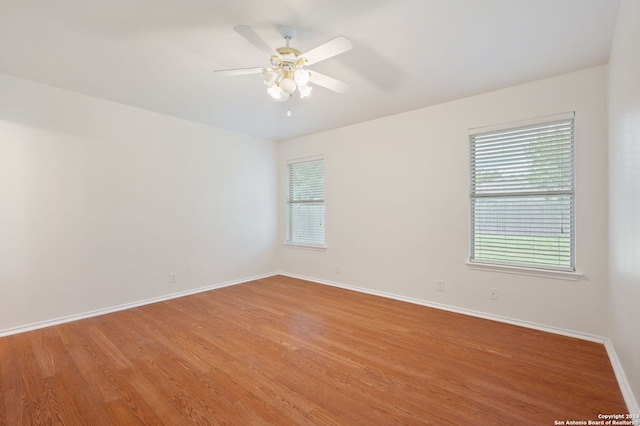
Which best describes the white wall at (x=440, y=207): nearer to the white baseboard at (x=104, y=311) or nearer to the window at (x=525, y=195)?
the window at (x=525, y=195)

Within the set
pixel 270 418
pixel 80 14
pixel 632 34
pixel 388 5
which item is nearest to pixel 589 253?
pixel 632 34

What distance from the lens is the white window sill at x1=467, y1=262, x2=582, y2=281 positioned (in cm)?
272

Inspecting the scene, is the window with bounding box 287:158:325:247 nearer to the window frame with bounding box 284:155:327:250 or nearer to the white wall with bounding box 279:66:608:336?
the window frame with bounding box 284:155:327:250

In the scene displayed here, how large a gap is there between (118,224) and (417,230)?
377 cm

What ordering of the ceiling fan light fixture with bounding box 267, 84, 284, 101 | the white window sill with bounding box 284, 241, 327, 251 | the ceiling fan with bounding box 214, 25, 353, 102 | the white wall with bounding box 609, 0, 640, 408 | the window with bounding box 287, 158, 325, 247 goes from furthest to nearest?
the window with bounding box 287, 158, 325, 247 → the white window sill with bounding box 284, 241, 327, 251 → the ceiling fan light fixture with bounding box 267, 84, 284, 101 → the ceiling fan with bounding box 214, 25, 353, 102 → the white wall with bounding box 609, 0, 640, 408

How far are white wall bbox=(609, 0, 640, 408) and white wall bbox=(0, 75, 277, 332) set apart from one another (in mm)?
4485

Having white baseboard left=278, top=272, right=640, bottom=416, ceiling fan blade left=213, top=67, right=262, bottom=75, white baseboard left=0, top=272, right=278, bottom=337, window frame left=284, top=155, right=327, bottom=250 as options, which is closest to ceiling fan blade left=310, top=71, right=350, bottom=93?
ceiling fan blade left=213, top=67, right=262, bottom=75

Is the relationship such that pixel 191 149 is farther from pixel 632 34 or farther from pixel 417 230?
pixel 632 34

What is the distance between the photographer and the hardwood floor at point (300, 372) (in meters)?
1.71

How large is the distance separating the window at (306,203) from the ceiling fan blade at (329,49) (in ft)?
9.37

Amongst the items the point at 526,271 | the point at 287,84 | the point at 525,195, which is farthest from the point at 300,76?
the point at 526,271

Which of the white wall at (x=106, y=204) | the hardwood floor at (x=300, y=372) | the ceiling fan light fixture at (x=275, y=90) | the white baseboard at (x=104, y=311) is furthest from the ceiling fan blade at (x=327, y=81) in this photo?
the white baseboard at (x=104, y=311)

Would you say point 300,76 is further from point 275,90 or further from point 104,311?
point 104,311

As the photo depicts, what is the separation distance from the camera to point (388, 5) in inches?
73.4
